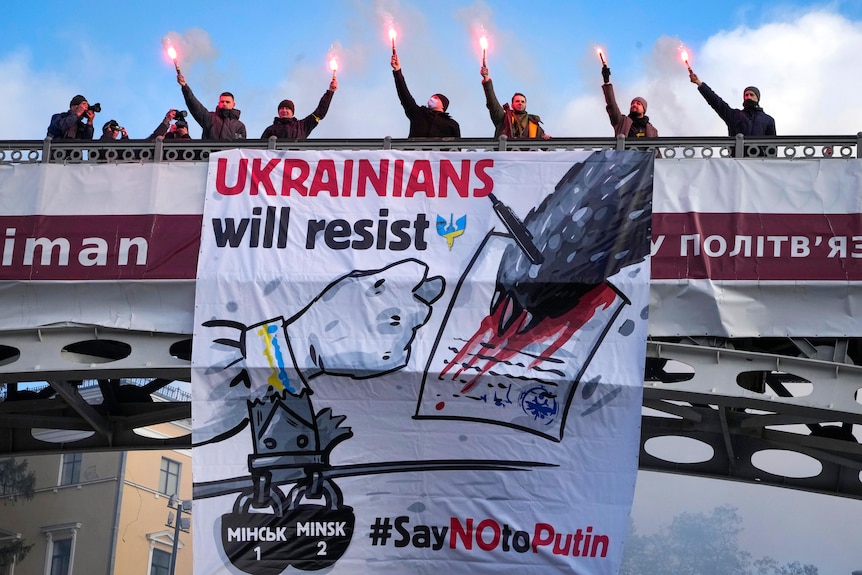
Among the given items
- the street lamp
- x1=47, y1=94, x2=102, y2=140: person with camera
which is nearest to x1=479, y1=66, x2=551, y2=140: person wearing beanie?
x1=47, y1=94, x2=102, y2=140: person with camera

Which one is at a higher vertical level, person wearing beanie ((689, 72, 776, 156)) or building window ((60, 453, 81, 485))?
building window ((60, 453, 81, 485))

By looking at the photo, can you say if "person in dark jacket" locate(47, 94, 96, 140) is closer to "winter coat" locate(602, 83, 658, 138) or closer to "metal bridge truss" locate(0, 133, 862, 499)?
"metal bridge truss" locate(0, 133, 862, 499)

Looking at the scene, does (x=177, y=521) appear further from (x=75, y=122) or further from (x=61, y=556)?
(x=75, y=122)

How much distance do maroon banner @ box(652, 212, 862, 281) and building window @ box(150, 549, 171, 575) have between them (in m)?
35.3

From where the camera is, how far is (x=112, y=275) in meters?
19.8

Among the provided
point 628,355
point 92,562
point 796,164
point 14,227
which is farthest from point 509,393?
point 92,562

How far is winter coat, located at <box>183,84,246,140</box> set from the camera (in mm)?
20828

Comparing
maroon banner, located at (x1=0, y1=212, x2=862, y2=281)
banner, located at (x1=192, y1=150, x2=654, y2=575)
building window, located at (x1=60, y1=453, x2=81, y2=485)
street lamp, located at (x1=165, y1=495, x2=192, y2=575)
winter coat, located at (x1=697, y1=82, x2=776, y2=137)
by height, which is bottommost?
banner, located at (x1=192, y1=150, x2=654, y2=575)

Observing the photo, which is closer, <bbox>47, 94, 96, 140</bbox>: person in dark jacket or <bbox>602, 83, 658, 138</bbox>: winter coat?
<bbox>602, 83, 658, 138</bbox>: winter coat

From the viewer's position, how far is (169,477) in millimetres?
51812

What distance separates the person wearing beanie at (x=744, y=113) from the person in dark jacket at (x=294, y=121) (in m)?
5.42

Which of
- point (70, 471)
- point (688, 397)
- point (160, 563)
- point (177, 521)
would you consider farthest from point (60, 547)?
point (688, 397)

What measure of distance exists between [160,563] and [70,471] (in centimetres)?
467

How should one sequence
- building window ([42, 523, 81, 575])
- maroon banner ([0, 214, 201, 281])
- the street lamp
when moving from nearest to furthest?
maroon banner ([0, 214, 201, 281]) < the street lamp < building window ([42, 523, 81, 575])
